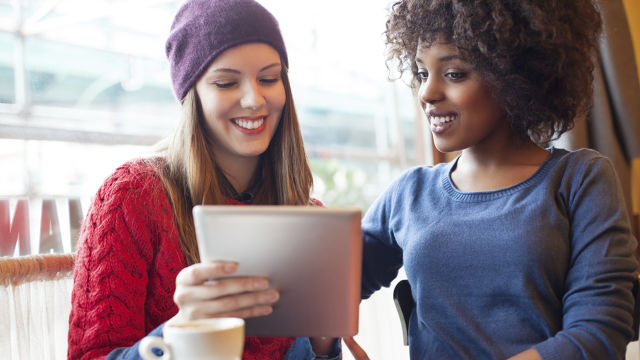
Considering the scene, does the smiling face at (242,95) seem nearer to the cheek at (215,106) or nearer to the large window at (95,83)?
the cheek at (215,106)

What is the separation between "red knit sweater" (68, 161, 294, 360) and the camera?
0.97 m

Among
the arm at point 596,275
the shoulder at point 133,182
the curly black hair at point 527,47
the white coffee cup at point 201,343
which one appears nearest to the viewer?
the white coffee cup at point 201,343

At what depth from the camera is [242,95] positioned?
1.14 metres

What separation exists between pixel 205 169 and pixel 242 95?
17 cm

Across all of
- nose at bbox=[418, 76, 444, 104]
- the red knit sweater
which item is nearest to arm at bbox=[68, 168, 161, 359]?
the red knit sweater

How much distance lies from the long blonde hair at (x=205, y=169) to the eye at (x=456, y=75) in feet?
1.26

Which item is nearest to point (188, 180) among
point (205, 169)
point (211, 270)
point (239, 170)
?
point (205, 169)

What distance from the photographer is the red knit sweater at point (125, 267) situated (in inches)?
38.2

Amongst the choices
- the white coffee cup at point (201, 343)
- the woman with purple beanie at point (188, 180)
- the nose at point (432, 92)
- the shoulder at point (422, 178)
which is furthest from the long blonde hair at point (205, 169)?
the white coffee cup at point (201, 343)

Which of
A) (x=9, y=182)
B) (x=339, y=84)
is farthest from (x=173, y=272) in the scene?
(x=339, y=84)

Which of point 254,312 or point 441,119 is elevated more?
point 441,119

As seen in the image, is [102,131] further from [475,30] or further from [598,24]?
[598,24]

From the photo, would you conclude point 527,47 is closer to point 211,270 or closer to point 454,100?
point 454,100

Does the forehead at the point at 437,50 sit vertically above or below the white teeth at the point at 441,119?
above
